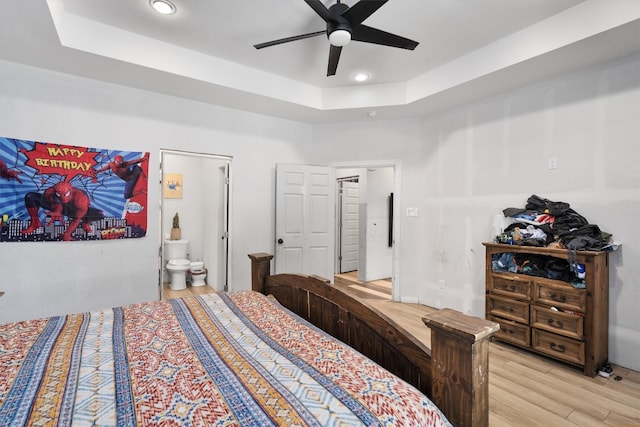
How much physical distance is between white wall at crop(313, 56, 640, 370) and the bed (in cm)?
257

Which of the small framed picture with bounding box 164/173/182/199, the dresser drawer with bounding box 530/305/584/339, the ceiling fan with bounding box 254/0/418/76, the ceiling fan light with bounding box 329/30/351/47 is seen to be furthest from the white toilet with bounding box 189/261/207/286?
the dresser drawer with bounding box 530/305/584/339

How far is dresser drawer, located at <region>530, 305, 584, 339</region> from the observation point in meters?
2.40

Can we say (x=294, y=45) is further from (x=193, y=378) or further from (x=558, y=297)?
(x=558, y=297)

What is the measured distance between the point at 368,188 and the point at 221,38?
350cm

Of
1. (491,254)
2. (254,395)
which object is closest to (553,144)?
(491,254)

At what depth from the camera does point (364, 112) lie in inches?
155

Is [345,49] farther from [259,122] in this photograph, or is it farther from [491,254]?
[491,254]

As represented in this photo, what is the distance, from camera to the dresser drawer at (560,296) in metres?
2.40

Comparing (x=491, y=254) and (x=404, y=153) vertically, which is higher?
(x=404, y=153)

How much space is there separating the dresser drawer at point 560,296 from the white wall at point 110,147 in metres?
3.02

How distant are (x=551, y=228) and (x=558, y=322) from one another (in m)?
0.80

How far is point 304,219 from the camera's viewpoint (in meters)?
4.22

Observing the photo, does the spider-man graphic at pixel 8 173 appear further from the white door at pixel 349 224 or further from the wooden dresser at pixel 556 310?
the white door at pixel 349 224

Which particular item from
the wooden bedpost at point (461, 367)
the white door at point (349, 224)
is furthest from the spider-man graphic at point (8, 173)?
the white door at point (349, 224)
